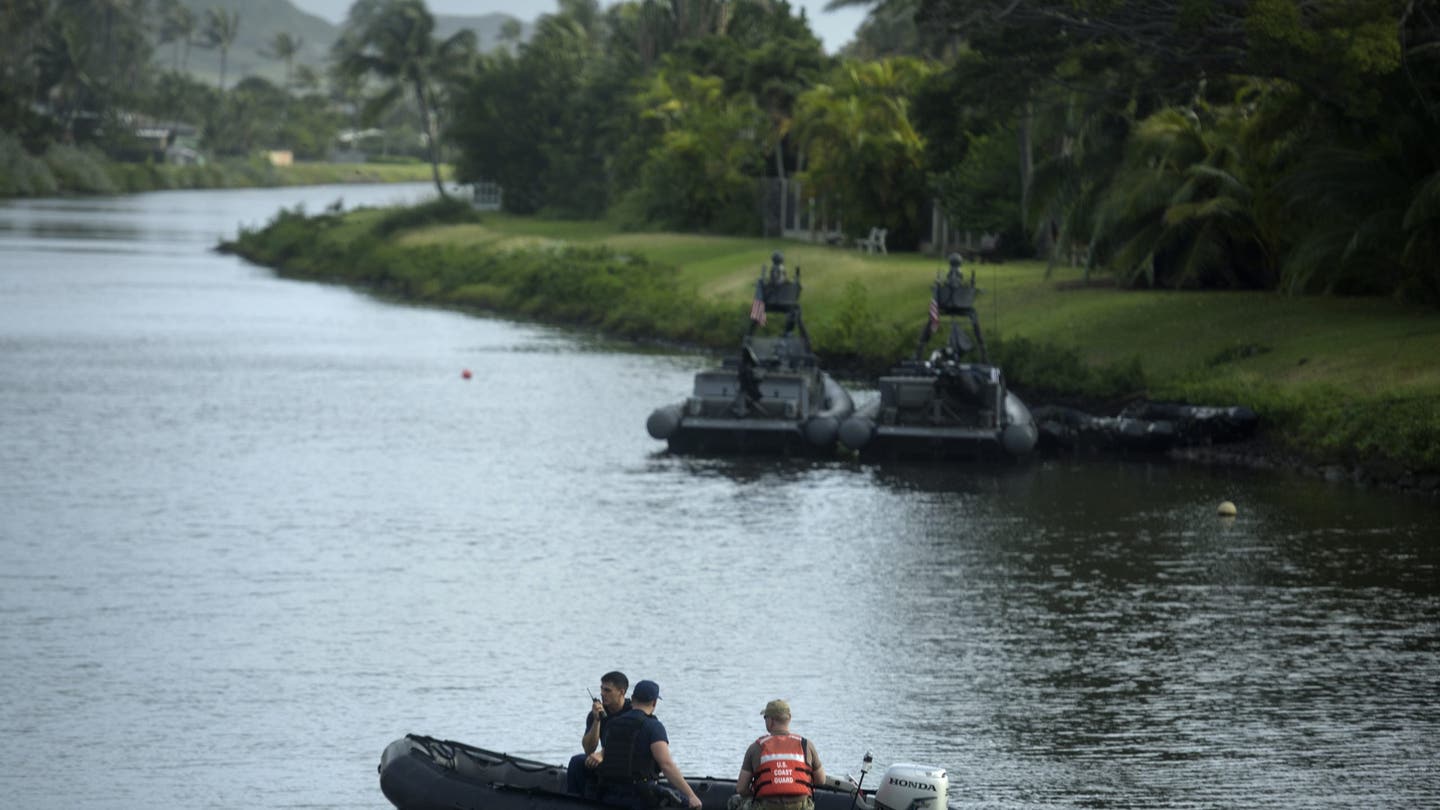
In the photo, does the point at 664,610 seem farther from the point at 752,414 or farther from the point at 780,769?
the point at 752,414

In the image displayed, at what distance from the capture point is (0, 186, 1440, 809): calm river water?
22922 mm

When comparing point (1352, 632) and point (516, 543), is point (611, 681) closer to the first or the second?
point (1352, 632)

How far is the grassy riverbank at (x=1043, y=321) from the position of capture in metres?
42.4

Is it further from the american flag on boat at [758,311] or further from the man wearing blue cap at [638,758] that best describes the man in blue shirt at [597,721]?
the american flag on boat at [758,311]

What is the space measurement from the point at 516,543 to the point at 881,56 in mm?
94412

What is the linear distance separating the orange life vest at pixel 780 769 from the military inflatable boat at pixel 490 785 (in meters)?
0.75

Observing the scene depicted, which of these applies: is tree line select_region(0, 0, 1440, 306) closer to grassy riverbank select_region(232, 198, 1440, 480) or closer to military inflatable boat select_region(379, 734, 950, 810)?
grassy riverbank select_region(232, 198, 1440, 480)

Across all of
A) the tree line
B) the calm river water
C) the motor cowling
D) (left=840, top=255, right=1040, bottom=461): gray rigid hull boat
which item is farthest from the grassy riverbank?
the motor cowling

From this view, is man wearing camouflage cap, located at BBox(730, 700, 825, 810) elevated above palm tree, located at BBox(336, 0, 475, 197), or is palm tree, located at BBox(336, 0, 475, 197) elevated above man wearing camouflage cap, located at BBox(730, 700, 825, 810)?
palm tree, located at BBox(336, 0, 475, 197)

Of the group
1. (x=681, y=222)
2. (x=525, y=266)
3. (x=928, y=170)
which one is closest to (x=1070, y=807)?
(x=928, y=170)

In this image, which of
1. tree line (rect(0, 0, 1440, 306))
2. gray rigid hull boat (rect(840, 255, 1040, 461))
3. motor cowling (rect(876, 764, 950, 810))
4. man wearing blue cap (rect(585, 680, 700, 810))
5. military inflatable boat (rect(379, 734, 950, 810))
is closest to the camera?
motor cowling (rect(876, 764, 950, 810))

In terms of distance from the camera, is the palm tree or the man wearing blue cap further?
the palm tree

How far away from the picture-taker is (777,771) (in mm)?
17109

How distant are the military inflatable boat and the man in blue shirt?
0.14 meters
